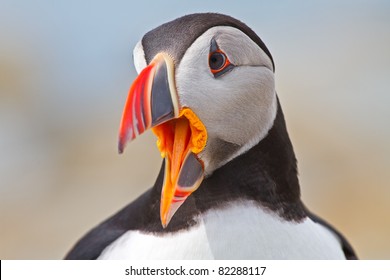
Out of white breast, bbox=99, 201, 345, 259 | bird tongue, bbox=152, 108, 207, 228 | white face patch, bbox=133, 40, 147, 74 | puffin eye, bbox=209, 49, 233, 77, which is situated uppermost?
white face patch, bbox=133, 40, 147, 74

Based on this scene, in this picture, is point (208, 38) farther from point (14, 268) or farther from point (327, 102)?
point (327, 102)

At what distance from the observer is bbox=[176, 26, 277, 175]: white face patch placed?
180cm

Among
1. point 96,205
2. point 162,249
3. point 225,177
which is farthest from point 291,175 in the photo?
point 96,205

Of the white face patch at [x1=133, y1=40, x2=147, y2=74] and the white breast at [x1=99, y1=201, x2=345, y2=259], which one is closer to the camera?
the white face patch at [x1=133, y1=40, x2=147, y2=74]

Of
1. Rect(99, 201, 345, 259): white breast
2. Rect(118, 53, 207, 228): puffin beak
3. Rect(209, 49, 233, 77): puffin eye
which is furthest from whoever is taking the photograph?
Rect(99, 201, 345, 259): white breast

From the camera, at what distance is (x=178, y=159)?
1862 millimetres

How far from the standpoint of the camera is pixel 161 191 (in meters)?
1.98

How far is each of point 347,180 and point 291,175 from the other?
175 cm

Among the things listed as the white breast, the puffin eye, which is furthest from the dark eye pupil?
the white breast

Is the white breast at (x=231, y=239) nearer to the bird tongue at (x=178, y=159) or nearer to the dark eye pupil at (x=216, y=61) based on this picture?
the bird tongue at (x=178, y=159)

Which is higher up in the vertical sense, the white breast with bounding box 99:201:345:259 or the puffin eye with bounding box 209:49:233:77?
the puffin eye with bounding box 209:49:233:77

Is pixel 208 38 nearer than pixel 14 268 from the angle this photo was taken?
Yes

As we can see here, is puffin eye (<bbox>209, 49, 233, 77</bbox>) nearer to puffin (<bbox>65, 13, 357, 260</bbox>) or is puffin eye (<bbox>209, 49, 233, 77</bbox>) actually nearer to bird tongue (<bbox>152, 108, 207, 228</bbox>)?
puffin (<bbox>65, 13, 357, 260</bbox>)

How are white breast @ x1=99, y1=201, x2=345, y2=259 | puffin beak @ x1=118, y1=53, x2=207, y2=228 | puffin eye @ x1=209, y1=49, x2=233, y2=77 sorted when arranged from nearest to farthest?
puffin beak @ x1=118, y1=53, x2=207, y2=228 < puffin eye @ x1=209, y1=49, x2=233, y2=77 < white breast @ x1=99, y1=201, x2=345, y2=259
